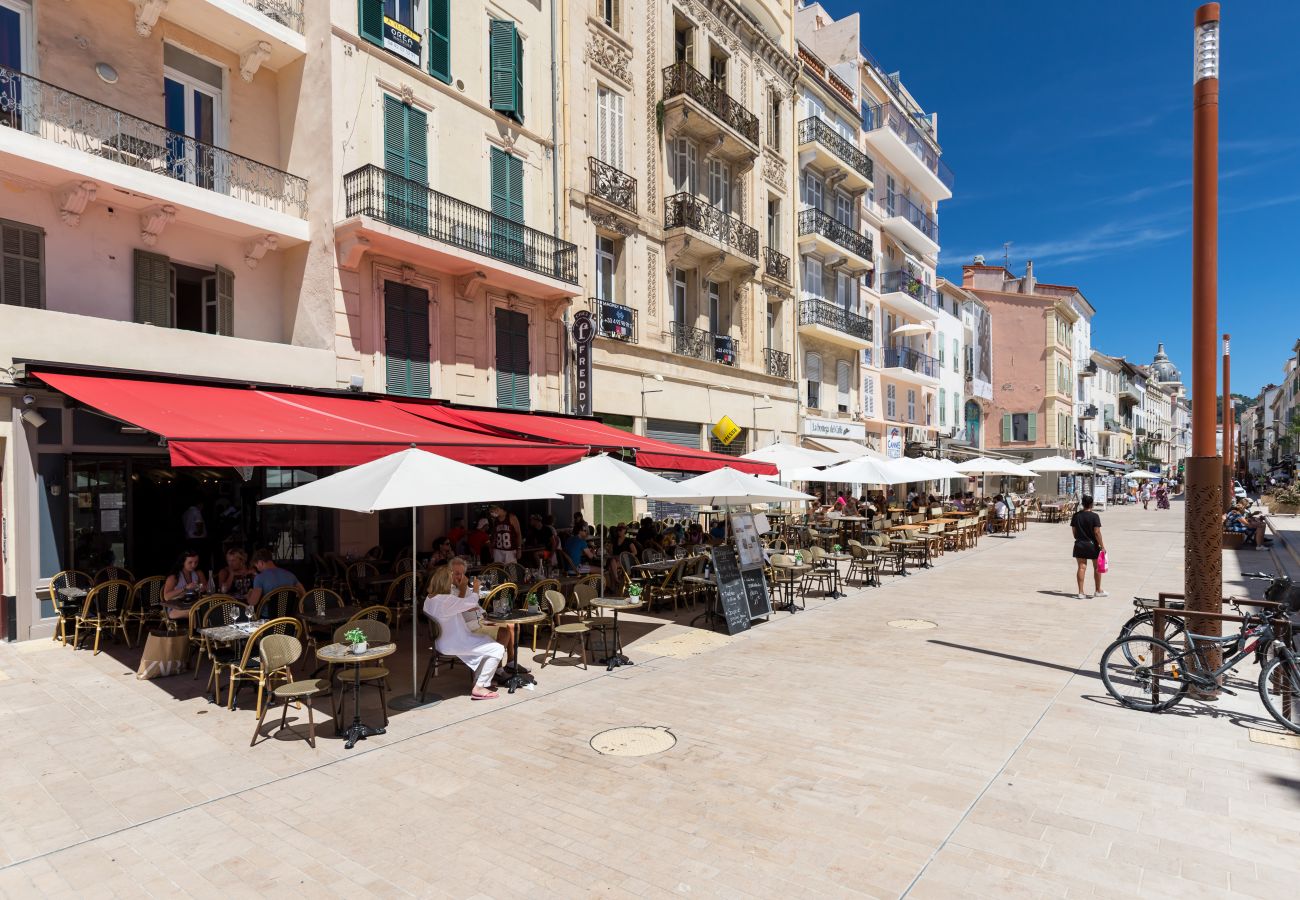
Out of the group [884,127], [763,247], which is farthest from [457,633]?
[884,127]

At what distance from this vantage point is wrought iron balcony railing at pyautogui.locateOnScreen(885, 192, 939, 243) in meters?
33.9

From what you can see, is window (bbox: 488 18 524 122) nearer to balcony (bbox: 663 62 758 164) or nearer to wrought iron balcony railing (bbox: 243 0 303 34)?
wrought iron balcony railing (bbox: 243 0 303 34)

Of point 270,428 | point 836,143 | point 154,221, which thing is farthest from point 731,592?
point 836,143

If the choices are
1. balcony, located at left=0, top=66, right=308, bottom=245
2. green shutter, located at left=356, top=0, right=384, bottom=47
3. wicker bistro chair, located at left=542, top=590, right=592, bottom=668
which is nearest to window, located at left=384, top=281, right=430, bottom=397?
balcony, located at left=0, top=66, right=308, bottom=245

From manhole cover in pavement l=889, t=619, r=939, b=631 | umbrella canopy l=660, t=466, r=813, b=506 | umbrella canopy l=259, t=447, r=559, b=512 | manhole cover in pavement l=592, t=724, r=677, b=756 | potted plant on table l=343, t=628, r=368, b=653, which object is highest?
umbrella canopy l=259, t=447, r=559, b=512

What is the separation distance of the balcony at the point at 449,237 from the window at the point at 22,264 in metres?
4.10

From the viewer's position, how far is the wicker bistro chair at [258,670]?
626 cm

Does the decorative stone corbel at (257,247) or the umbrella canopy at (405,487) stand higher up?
the decorative stone corbel at (257,247)

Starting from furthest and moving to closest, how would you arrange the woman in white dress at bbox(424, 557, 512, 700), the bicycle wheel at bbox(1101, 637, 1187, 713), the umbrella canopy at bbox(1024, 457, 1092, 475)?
the umbrella canopy at bbox(1024, 457, 1092, 475) < the woman in white dress at bbox(424, 557, 512, 700) < the bicycle wheel at bbox(1101, 637, 1187, 713)

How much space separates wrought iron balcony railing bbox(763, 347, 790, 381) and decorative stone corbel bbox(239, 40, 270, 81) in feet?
52.2

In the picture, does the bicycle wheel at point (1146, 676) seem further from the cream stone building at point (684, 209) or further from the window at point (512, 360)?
the cream stone building at point (684, 209)

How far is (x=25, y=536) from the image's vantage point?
9.14m

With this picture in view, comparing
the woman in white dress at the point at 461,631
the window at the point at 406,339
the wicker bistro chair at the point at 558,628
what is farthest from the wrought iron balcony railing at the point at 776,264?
the woman in white dress at the point at 461,631

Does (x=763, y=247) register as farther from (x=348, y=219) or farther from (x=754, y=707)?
(x=754, y=707)
